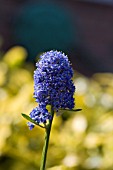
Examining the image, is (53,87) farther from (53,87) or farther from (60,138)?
(60,138)

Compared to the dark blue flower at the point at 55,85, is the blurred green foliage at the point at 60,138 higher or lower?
higher

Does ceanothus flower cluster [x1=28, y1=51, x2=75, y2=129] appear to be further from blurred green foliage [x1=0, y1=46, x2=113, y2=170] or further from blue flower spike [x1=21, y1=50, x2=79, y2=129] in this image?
blurred green foliage [x1=0, y1=46, x2=113, y2=170]

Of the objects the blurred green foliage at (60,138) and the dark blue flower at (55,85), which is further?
the blurred green foliage at (60,138)

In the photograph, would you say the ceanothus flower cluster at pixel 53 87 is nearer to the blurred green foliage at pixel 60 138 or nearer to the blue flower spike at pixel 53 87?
the blue flower spike at pixel 53 87

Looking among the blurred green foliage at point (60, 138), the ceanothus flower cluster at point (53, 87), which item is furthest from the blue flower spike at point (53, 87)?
the blurred green foliage at point (60, 138)

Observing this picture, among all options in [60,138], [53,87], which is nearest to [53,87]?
[53,87]

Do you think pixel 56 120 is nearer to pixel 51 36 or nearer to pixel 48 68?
pixel 48 68

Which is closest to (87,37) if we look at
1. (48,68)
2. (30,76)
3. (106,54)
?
(106,54)

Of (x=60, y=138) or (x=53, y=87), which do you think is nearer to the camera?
(x=53, y=87)
